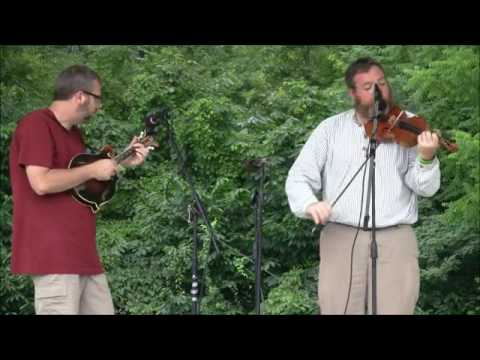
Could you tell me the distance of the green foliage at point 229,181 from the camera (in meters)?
6.80

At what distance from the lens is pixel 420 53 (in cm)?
721

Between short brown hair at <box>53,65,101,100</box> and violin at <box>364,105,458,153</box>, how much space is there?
4.17ft

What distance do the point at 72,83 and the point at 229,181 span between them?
375 centimetres

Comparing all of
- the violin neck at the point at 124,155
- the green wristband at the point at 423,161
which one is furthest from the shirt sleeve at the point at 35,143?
the green wristband at the point at 423,161

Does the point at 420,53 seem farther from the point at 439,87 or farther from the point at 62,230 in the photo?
the point at 62,230

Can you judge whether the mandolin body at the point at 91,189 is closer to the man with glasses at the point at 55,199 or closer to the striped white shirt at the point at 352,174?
the man with glasses at the point at 55,199

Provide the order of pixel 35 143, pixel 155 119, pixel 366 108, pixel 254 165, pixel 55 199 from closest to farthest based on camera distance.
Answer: pixel 35 143 < pixel 55 199 < pixel 366 108 < pixel 155 119 < pixel 254 165

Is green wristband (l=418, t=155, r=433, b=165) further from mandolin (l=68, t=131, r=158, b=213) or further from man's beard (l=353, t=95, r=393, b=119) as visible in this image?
mandolin (l=68, t=131, r=158, b=213)

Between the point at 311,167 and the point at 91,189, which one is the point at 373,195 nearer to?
the point at 311,167

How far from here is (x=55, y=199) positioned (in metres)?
3.76

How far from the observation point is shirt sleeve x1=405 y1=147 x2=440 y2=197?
382cm

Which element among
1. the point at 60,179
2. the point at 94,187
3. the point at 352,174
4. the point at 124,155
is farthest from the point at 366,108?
the point at 60,179
